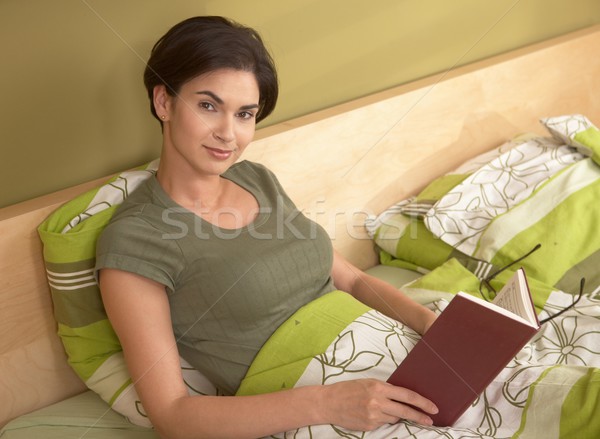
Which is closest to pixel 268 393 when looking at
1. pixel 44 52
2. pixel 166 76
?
pixel 166 76

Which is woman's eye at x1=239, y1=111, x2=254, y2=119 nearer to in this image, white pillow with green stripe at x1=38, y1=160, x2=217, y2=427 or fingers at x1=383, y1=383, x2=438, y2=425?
white pillow with green stripe at x1=38, y1=160, x2=217, y2=427

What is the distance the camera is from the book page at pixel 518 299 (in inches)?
39.3

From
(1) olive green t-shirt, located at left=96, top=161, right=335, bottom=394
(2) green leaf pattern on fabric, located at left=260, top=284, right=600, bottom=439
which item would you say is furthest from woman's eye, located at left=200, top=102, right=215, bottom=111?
(2) green leaf pattern on fabric, located at left=260, top=284, right=600, bottom=439

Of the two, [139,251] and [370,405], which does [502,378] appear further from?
[139,251]

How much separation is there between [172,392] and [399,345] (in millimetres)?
375

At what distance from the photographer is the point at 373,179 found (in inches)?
69.3

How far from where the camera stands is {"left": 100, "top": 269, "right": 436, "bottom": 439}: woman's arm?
105 cm

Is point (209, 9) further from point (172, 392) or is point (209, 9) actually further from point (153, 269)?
point (172, 392)

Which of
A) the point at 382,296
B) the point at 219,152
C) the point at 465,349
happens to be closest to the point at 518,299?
the point at 465,349

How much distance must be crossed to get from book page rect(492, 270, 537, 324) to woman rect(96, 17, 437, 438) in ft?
0.59

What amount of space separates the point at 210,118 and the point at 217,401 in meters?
0.43

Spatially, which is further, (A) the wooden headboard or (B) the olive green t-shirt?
(A) the wooden headboard

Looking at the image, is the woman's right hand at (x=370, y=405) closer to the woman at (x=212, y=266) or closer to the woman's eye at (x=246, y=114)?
the woman at (x=212, y=266)

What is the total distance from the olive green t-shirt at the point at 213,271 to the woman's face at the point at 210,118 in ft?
0.29
